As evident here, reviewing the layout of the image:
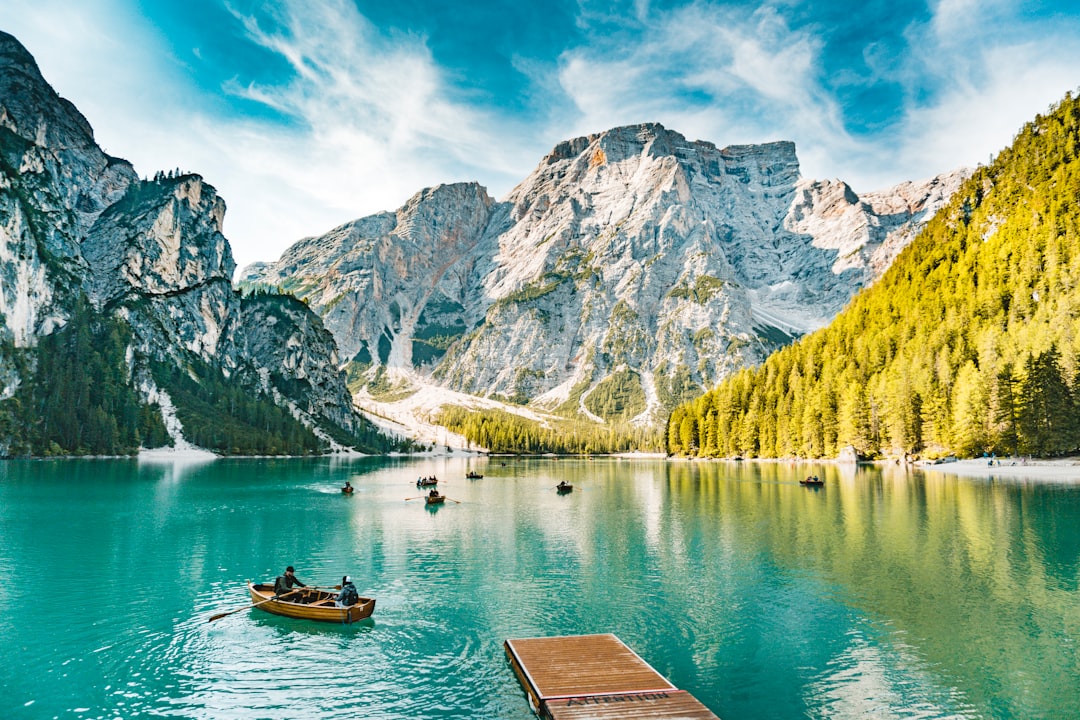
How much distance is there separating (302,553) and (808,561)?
149ft

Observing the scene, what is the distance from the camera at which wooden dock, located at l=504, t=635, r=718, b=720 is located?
22.0 m

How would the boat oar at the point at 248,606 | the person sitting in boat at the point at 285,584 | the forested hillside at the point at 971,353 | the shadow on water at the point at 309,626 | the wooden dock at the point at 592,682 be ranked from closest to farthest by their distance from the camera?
the wooden dock at the point at 592,682 → the shadow on water at the point at 309,626 → the boat oar at the point at 248,606 → the person sitting in boat at the point at 285,584 → the forested hillside at the point at 971,353

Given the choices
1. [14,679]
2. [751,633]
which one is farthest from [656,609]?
[14,679]

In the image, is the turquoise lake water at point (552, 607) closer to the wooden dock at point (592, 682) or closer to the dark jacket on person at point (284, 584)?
the wooden dock at point (592, 682)

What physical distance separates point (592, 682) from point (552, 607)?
14.9 metres

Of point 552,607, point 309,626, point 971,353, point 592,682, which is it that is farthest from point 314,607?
point 971,353

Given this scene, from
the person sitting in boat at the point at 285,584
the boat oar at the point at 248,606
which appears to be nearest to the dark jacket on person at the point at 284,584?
the person sitting in boat at the point at 285,584

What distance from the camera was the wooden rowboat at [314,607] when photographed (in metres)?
36.7

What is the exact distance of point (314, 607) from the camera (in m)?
37.2

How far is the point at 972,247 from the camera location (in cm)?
18512

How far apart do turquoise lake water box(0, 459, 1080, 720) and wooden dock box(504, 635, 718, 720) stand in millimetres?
1445

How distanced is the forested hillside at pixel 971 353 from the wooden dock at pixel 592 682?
124848 mm

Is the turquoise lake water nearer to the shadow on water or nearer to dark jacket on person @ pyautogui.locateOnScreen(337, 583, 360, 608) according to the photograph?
the shadow on water

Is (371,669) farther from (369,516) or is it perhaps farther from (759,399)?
(759,399)
